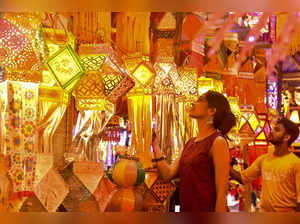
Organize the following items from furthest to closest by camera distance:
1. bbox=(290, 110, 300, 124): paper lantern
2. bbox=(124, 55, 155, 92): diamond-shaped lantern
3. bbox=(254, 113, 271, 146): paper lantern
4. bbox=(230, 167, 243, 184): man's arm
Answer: bbox=(254, 113, 271, 146): paper lantern < bbox=(290, 110, 300, 124): paper lantern < bbox=(124, 55, 155, 92): diamond-shaped lantern < bbox=(230, 167, 243, 184): man's arm

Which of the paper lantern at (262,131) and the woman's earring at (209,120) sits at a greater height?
the woman's earring at (209,120)

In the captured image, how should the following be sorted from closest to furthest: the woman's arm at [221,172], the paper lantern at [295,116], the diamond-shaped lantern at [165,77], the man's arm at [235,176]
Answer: the woman's arm at [221,172]
the man's arm at [235,176]
the diamond-shaped lantern at [165,77]
the paper lantern at [295,116]

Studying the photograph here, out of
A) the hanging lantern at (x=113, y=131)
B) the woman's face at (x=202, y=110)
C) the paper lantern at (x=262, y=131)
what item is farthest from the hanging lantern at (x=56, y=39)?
the paper lantern at (x=262, y=131)

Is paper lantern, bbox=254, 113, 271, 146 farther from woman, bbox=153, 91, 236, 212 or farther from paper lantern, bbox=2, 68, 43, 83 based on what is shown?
paper lantern, bbox=2, 68, 43, 83

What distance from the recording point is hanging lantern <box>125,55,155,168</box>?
211cm

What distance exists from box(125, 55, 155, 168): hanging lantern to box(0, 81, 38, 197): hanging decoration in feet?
2.08

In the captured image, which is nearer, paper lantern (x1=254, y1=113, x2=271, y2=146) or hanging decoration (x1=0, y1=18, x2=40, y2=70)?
hanging decoration (x1=0, y1=18, x2=40, y2=70)

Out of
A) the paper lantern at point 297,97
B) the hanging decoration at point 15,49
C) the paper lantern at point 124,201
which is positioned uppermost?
the hanging decoration at point 15,49

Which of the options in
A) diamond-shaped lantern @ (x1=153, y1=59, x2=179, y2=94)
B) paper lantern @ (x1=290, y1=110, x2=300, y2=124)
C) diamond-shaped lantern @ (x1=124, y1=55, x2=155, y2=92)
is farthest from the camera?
paper lantern @ (x1=290, y1=110, x2=300, y2=124)

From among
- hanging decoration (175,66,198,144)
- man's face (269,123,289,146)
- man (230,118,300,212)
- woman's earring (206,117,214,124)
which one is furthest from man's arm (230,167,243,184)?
hanging decoration (175,66,198,144)

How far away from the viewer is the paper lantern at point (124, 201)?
189cm

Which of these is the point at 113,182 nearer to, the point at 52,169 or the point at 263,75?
the point at 52,169

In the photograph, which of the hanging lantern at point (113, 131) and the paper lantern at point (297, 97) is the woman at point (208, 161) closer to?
the hanging lantern at point (113, 131)

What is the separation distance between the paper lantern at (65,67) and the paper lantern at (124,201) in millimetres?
545
